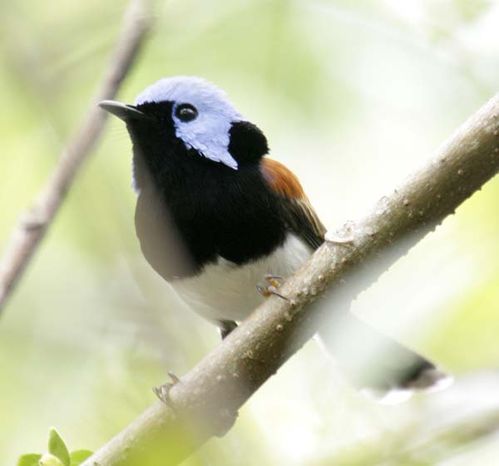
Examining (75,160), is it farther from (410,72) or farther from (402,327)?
(410,72)

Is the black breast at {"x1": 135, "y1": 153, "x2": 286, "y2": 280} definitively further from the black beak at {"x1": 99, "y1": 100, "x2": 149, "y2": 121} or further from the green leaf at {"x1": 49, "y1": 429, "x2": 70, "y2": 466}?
the green leaf at {"x1": 49, "y1": 429, "x2": 70, "y2": 466}

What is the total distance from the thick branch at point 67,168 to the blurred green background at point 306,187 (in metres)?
0.10

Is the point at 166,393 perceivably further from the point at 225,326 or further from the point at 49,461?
the point at 225,326

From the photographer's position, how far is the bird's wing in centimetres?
436

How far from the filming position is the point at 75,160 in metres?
3.19

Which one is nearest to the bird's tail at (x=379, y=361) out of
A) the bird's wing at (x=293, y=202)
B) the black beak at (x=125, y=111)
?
the bird's wing at (x=293, y=202)

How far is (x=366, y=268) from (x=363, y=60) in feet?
9.46

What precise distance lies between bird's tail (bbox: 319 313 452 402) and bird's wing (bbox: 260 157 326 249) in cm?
63

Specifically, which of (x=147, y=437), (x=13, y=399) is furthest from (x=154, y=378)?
(x=13, y=399)

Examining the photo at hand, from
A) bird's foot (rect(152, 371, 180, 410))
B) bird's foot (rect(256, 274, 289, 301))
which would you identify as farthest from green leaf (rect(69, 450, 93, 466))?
bird's foot (rect(256, 274, 289, 301))

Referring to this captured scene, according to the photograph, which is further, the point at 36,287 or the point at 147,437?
the point at 36,287

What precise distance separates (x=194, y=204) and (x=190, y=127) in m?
0.44

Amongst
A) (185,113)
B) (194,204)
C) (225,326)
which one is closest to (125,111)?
(185,113)

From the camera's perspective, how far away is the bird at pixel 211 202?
4.23 meters
